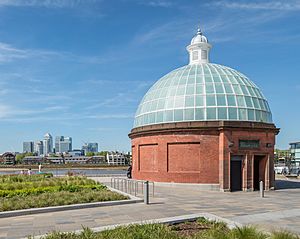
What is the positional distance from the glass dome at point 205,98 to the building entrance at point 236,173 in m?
3.01

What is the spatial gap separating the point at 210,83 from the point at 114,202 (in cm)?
1408

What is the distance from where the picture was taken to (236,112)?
26219mm

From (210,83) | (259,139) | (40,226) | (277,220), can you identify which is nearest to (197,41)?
(210,83)

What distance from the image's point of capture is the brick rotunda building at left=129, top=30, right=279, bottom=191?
25.1 m

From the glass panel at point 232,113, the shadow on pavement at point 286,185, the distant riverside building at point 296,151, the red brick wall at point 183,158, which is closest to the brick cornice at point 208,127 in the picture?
the red brick wall at point 183,158

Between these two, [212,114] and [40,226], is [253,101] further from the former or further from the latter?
[40,226]

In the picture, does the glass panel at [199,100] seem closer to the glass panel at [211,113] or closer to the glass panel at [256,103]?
the glass panel at [211,113]

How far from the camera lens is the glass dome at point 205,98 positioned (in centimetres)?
2611

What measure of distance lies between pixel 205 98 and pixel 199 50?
7.25 metres

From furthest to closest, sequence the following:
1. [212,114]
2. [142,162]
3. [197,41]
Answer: [197,41], [142,162], [212,114]

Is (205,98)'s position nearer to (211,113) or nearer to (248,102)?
(211,113)

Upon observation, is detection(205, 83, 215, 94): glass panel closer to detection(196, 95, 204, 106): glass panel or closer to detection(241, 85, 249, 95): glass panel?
detection(196, 95, 204, 106): glass panel

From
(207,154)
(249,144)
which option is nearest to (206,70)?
(249,144)

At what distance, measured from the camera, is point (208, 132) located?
993 inches
